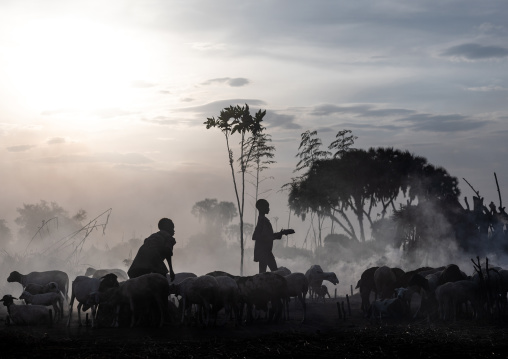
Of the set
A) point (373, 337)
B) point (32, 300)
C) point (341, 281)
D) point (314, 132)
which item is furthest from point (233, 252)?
point (373, 337)

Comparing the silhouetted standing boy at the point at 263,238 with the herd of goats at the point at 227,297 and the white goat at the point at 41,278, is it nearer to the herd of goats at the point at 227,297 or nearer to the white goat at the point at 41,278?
the herd of goats at the point at 227,297

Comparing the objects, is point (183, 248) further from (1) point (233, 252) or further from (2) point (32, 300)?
(2) point (32, 300)

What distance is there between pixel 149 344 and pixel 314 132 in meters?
52.8

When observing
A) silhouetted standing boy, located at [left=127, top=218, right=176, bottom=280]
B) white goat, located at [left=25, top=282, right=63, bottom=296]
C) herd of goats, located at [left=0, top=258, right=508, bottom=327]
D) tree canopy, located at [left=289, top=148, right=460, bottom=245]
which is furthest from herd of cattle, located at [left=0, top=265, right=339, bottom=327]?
tree canopy, located at [left=289, top=148, right=460, bottom=245]

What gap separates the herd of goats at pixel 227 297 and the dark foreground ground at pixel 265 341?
28.7 inches

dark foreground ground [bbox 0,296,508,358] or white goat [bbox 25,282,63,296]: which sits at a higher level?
white goat [bbox 25,282,63,296]

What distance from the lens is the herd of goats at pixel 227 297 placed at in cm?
1914

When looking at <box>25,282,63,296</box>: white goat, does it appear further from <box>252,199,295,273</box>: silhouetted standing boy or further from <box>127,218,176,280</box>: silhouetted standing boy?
<box>252,199,295,273</box>: silhouetted standing boy

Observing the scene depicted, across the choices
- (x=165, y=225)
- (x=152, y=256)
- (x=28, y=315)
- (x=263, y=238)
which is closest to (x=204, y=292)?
(x=152, y=256)

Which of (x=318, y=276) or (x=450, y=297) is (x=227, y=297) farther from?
(x=318, y=276)

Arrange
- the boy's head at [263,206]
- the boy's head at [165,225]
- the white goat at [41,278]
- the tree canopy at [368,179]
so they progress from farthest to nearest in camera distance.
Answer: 1. the tree canopy at [368,179]
2. the white goat at [41,278]
3. the boy's head at [263,206]
4. the boy's head at [165,225]

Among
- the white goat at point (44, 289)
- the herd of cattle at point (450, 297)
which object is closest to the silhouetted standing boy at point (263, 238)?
the herd of cattle at point (450, 297)

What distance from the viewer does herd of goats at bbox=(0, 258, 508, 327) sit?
19141mm

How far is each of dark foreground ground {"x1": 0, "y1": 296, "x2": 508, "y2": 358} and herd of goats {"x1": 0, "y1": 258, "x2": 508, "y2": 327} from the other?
73 centimetres
